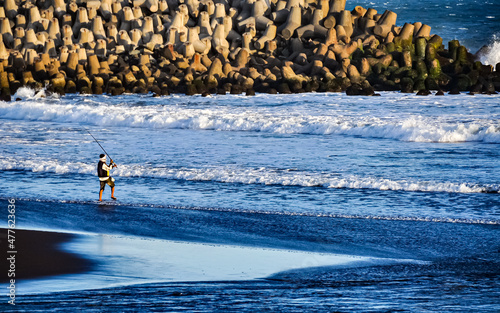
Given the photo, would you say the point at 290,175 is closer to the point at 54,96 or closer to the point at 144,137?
the point at 144,137

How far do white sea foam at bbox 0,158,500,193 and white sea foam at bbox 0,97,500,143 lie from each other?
16.8 ft

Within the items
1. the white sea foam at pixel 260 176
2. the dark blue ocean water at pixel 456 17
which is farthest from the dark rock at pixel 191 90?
the dark blue ocean water at pixel 456 17

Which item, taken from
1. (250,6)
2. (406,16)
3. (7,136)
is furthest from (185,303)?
(406,16)

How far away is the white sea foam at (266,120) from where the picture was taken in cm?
1596

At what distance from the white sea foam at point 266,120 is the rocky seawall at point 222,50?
4175 mm

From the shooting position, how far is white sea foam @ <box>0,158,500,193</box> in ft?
33.4

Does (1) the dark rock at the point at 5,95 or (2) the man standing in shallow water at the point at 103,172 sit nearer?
(2) the man standing in shallow water at the point at 103,172

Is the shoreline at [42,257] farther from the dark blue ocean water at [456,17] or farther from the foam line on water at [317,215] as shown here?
the dark blue ocean water at [456,17]

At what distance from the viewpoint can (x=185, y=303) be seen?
5523mm

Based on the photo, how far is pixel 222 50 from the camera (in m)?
31.6

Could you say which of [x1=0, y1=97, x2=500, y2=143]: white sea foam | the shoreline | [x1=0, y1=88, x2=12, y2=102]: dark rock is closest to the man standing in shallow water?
the shoreline

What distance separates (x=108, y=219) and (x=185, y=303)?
3.31 meters

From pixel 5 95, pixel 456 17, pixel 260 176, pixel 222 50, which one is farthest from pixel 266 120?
pixel 456 17

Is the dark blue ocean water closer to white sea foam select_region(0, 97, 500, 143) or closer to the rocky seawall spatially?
the rocky seawall
